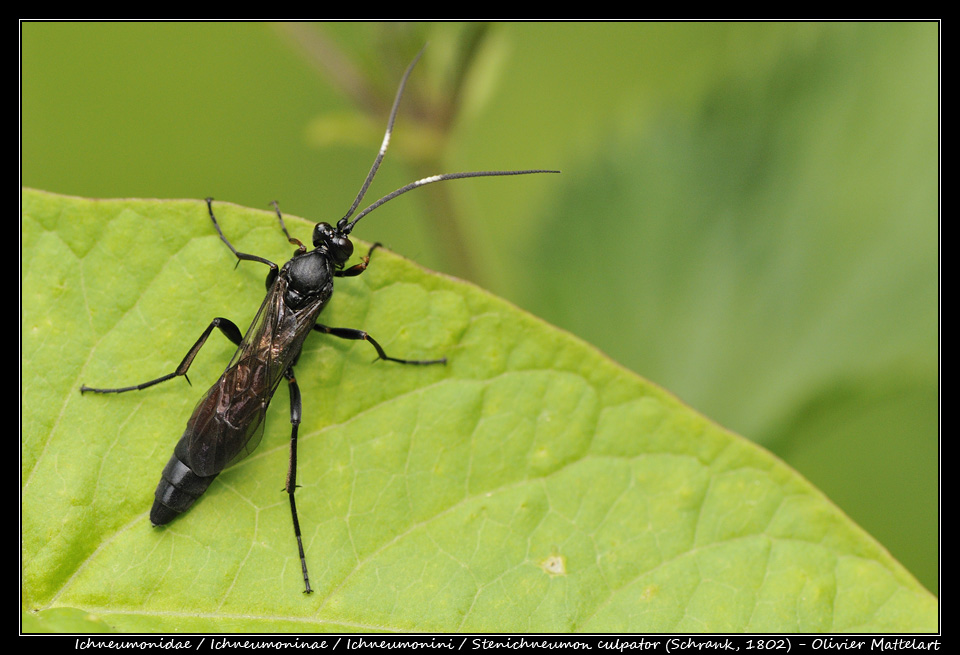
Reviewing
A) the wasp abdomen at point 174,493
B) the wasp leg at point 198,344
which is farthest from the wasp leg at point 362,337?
the wasp abdomen at point 174,493

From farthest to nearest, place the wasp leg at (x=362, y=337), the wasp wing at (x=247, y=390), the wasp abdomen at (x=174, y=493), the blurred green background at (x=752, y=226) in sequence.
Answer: the blurred green background at (x=752, y=226), the wasp leg at (x=362, y=337), the wasp wing at (x=247, y=390), the wasp abdomen at (x=174, y=493)

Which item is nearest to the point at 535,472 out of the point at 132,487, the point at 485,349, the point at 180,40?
the point at 485,349

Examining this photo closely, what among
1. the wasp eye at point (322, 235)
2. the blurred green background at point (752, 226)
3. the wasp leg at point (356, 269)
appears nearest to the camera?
the wasp leg at point (356, 269)

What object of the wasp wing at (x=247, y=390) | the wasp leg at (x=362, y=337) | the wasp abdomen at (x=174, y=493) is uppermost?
the wasp leg at (x=362, y=337)

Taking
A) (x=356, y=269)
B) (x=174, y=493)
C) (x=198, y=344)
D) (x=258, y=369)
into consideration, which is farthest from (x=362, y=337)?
(x=174, y=493)

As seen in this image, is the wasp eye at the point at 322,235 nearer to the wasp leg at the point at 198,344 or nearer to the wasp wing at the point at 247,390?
the wasp wing at the point at 247,390

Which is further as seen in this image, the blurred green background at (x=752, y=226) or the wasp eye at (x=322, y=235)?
the blurred green background at (x=752, y=226)

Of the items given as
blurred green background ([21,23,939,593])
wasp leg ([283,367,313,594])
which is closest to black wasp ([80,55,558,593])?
wasp leg ([283,367,313,594])

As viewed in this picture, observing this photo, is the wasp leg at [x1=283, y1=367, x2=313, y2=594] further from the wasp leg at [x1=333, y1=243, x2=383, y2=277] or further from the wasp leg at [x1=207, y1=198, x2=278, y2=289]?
the wasp leg at [x1=333, y1=243, x2=383, y2=277]

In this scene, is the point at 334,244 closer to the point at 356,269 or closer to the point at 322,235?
the point at 322,235

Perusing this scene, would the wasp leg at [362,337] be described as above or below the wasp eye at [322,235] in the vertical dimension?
below
